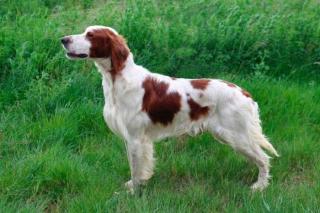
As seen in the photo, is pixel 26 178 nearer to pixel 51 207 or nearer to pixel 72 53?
pixel 51 207

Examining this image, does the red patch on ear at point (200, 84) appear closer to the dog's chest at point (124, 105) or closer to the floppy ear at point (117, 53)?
the dog's chest at point (124, 105)

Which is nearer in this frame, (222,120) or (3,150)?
(222,120)

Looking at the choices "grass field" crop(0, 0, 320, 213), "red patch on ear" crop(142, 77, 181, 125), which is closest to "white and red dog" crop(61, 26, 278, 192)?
"red patch on ear" crop(142, 77, 181, 125)

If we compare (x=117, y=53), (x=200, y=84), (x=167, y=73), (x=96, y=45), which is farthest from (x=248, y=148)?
(x=167, y=73)

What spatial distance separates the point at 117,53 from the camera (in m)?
4.86

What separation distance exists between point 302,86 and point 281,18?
1180 mm

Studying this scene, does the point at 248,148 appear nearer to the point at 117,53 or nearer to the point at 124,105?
the point at 124,105

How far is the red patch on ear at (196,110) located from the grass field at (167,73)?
1.85 ft

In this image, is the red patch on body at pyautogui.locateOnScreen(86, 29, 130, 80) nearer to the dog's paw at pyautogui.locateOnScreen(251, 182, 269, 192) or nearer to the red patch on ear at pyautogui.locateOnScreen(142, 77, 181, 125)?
the red patch on ear at pyautogui.locateOnScreen(142, 77, 181, 125)

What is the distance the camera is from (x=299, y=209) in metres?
4.51

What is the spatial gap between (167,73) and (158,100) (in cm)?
212

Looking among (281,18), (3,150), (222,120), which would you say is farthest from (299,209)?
(281,18)

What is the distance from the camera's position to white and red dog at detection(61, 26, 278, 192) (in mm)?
4945

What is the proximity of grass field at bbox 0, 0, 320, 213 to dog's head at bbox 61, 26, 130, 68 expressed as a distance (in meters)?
0.96
